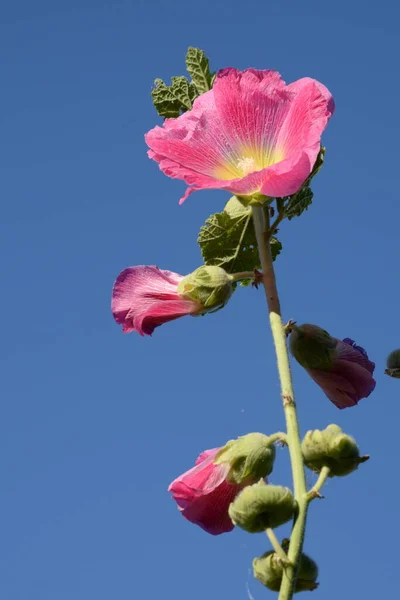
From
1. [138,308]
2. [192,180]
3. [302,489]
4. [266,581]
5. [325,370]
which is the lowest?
[266,581]

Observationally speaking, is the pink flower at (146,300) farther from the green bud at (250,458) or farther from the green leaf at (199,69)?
the green leaf at (199,69)

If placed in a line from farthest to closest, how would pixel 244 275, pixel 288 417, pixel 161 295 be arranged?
pixel 161 295 → pixel 244 275 → pixel 288 417

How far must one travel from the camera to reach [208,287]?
79.0 inches

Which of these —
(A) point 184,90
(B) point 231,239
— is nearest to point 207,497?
(B) point 231,239

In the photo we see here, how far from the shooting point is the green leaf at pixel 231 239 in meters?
2.33

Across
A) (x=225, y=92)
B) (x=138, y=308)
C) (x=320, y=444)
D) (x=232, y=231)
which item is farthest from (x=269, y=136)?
(x=320, y=444)

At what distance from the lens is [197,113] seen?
2.17 meters

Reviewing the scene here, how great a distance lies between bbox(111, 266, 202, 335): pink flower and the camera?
A: 2086 mm

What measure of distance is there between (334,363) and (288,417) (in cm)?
41

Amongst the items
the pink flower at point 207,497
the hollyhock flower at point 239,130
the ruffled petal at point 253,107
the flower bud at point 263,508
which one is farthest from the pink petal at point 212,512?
the ruffled petal at point 253,107

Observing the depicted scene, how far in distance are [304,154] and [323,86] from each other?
10.3 inches

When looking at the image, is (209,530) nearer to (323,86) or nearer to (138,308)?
(138,308)

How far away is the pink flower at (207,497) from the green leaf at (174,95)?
1095 millimetres

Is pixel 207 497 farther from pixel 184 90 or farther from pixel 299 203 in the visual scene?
pixel 184 90
